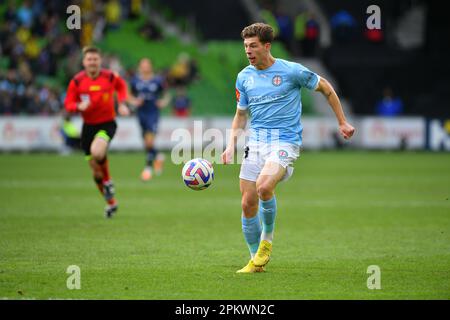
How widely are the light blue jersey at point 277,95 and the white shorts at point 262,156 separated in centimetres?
8

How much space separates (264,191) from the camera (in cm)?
1034

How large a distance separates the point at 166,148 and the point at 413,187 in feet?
45.3

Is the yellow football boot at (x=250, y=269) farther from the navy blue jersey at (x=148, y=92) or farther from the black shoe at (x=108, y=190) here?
the navy blue jersey at (x=148, y=92)

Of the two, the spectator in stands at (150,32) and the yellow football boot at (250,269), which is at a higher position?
the spectator in stands at (150,32)

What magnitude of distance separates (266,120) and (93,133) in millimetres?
6348

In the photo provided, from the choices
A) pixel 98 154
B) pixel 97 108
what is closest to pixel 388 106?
pixel 97 108

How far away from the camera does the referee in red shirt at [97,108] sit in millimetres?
15969

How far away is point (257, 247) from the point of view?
10.9m

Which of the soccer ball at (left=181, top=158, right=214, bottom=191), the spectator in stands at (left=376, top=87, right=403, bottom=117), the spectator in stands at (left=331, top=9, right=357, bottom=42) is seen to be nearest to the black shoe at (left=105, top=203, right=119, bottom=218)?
the soccer ball at (left=181, top=158, right=214, bottom=191)

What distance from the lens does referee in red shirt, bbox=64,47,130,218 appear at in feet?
52.4

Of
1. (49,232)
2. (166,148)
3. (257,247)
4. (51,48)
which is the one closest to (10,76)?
(51,48)

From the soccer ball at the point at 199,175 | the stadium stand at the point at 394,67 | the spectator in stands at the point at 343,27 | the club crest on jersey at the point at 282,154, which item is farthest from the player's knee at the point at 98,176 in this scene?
the spectator in stands at the point at 343,27

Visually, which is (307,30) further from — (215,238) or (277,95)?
(277,95)
